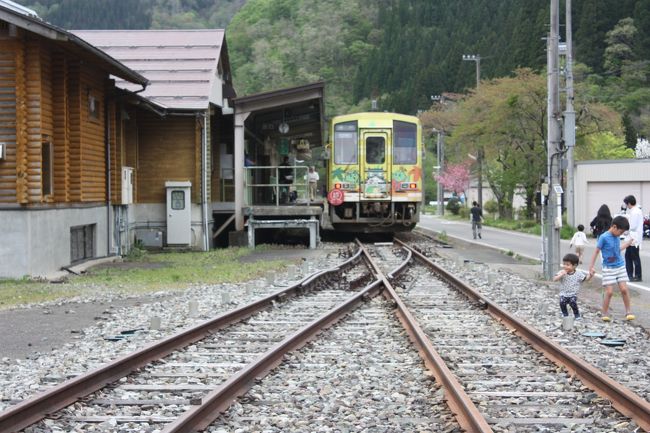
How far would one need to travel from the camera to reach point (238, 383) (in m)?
6.59

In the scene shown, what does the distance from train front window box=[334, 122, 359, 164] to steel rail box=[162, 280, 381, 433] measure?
1519 centimetres

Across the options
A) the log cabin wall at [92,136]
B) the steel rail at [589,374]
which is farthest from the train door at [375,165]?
the steel rail at [589,374]

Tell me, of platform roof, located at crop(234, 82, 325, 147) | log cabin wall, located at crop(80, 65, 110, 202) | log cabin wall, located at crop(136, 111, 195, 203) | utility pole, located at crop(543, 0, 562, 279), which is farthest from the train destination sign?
utility pole, located at crop(543, 0, 562, 279)

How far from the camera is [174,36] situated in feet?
90.8

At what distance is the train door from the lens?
25281 mm

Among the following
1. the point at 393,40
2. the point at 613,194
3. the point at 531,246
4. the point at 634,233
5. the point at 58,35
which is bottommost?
the point at 531,246

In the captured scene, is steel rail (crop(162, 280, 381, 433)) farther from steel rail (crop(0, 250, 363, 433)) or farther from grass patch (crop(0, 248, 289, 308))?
grass patch (crop(0, 248, 289, 308))

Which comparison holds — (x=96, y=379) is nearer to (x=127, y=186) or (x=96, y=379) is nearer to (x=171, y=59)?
(x=127, y=186)

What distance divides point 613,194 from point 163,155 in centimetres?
1689

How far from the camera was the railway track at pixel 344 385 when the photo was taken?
5.76 meters

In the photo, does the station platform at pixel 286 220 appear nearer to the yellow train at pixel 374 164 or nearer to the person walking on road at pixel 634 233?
the yellow train at pixel 374 164

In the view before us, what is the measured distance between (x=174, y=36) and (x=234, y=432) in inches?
931

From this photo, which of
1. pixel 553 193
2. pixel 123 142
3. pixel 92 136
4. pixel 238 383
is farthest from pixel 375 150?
pixel 238 383

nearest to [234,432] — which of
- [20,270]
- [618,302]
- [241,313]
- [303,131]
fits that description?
[241,313]
